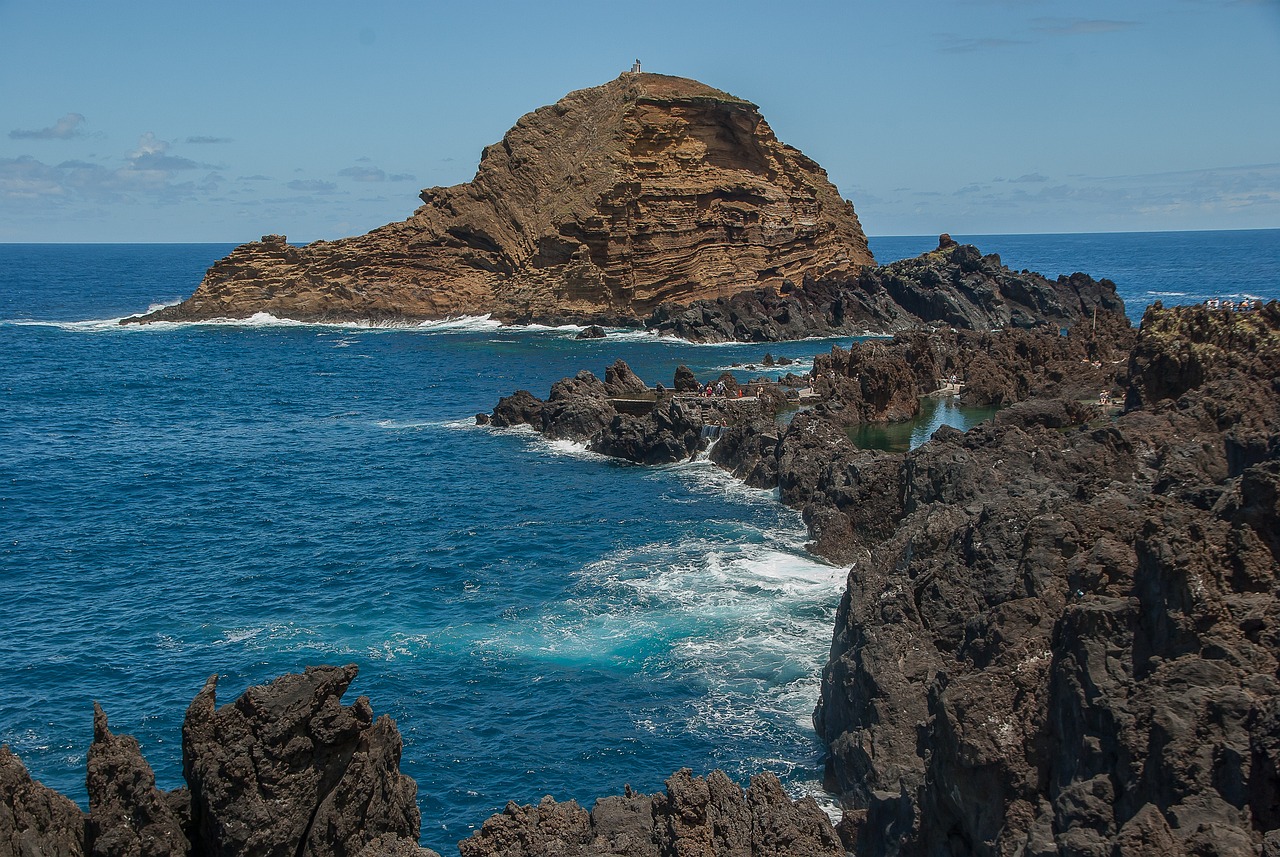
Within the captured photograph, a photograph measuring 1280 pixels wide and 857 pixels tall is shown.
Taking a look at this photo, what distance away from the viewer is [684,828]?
15.0m

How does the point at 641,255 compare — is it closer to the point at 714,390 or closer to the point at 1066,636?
the point at 714,390

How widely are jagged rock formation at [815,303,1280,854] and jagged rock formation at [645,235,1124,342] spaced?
77.1 meters

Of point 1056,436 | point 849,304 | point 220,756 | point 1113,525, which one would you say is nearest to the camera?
point 220,756

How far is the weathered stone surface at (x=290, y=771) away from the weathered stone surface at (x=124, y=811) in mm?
536

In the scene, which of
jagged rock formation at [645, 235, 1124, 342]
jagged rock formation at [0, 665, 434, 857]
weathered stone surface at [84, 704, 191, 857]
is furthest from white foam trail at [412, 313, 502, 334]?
weathered stone surface at [84, 704, 191, 857]

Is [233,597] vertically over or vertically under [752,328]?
under

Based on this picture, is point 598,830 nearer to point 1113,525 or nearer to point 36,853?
point 36,853

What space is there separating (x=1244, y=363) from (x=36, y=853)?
137 ft

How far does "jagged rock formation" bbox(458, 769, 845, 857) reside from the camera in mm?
14812

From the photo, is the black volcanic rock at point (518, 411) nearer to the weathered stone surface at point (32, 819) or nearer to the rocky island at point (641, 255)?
the rocky island at point (641, 255)

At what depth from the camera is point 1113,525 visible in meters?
18.6

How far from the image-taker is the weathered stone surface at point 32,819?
13.2 metres

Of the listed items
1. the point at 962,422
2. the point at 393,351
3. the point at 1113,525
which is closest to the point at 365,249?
the point at 393,351

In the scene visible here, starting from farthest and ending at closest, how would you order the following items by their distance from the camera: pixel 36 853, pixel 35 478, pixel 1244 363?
pixel 35 478
pixel 1244 363
pixel 36 853
